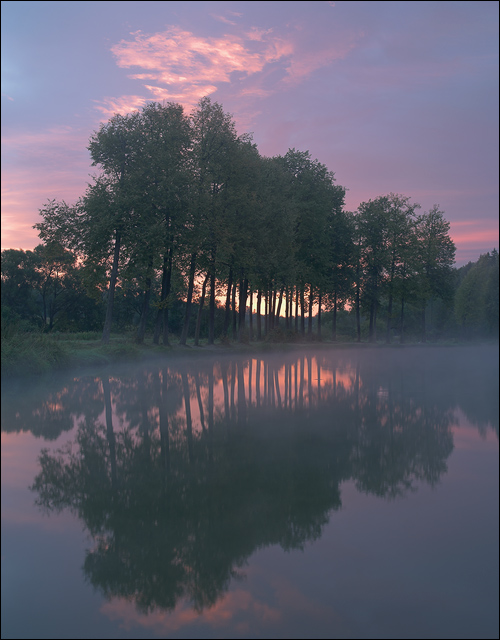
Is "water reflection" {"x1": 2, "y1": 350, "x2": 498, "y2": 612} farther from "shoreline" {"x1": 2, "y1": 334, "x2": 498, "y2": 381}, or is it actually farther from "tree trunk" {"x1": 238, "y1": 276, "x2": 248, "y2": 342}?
"tree trunk" {"x1": 238, "y1": 276, "x2": 248, "y2": 342}

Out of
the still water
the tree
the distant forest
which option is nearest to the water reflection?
the still water

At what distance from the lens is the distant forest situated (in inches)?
1243

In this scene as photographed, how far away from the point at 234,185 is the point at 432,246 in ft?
112

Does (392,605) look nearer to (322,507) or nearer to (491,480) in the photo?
(322,507)

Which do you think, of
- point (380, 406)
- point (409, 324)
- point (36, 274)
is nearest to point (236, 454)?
point (380, 406)

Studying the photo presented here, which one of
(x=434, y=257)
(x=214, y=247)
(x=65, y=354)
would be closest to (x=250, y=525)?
(x=65, y=354)

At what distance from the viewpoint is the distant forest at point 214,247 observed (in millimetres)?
31562

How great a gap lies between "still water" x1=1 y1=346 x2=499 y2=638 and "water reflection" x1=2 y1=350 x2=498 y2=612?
3 cm

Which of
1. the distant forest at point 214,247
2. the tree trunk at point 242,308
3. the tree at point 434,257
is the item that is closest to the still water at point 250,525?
the distant forest at point 214,247

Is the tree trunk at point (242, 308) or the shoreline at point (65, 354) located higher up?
the tree trunk at point (242, 308)

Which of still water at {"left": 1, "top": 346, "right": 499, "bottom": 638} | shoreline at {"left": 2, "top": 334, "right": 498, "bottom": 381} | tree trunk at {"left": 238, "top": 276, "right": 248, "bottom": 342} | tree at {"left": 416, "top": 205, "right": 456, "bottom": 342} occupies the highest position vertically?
tree at {"left": 416, "top": 205, "right": 456, "bottom": 342}

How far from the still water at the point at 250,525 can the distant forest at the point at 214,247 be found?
4.92 m

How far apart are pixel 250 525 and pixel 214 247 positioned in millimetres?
32054

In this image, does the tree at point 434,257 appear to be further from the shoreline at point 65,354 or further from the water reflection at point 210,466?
the water reflection at point 210,466
